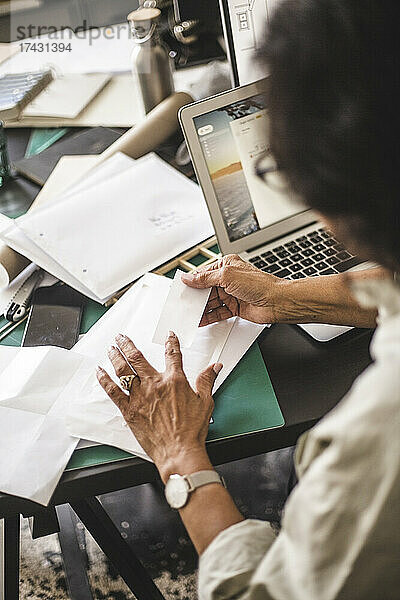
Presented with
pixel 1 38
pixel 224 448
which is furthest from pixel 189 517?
pixel 1 38

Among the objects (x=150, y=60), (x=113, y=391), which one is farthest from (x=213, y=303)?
(x=150, y=60)

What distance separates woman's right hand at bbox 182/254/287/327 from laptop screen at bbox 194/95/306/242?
144 millimetres

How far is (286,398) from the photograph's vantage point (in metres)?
1.10

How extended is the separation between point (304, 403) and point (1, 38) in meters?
1.79

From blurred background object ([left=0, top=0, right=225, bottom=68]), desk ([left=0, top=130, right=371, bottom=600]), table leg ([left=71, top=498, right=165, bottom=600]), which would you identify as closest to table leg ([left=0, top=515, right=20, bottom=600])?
desk ([left=0, top=130, right=371, bottom=600])

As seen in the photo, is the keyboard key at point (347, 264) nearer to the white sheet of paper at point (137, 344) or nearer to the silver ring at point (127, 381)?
the white sheet of paper at point (137, 344)

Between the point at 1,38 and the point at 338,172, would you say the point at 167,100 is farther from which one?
the point at 338,172

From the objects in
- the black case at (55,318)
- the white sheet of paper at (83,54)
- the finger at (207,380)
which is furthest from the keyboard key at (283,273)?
the white sheet of paper at (83,54)

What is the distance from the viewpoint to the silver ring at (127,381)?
1084mm

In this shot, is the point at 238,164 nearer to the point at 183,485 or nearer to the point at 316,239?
the point at 316,239

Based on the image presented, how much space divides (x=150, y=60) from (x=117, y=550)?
1129 mm

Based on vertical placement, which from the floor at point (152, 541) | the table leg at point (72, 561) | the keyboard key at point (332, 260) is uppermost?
the keyboard key at point (332, 260)

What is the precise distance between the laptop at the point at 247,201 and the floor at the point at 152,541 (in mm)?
724

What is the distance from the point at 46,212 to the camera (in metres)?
1.46
